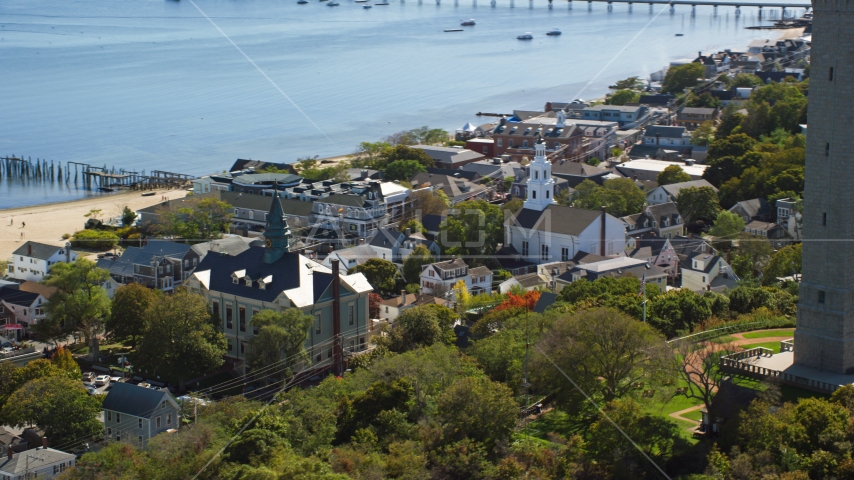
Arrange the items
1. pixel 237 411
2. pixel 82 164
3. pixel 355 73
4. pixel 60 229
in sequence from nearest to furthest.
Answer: pixel 237 411, pixel 60 229, pixel 82 164, pixel 355 73

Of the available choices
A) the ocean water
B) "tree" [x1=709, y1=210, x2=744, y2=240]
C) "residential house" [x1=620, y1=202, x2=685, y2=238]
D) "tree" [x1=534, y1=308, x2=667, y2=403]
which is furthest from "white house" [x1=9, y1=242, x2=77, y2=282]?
"tree" [x1=709, y1=210, x2=744, y2=240]

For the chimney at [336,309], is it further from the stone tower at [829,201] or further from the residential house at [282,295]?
the stone tower at [829,201]

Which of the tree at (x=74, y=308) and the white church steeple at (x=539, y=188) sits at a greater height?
the white church steeple at (x=539, y=188)

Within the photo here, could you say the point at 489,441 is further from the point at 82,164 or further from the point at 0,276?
the point at 82,164

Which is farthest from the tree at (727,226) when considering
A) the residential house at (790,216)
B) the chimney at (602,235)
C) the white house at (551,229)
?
the chimney at (602,235)

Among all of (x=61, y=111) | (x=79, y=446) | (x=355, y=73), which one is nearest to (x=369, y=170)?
(x=79, y=446)

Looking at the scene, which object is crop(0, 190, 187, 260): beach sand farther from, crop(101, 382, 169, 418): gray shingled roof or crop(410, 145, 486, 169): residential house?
crop(101, 382, 169, 418): gray shingled roof

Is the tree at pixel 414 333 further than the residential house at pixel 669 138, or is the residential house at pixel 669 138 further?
the residential house at pixel 669 138
